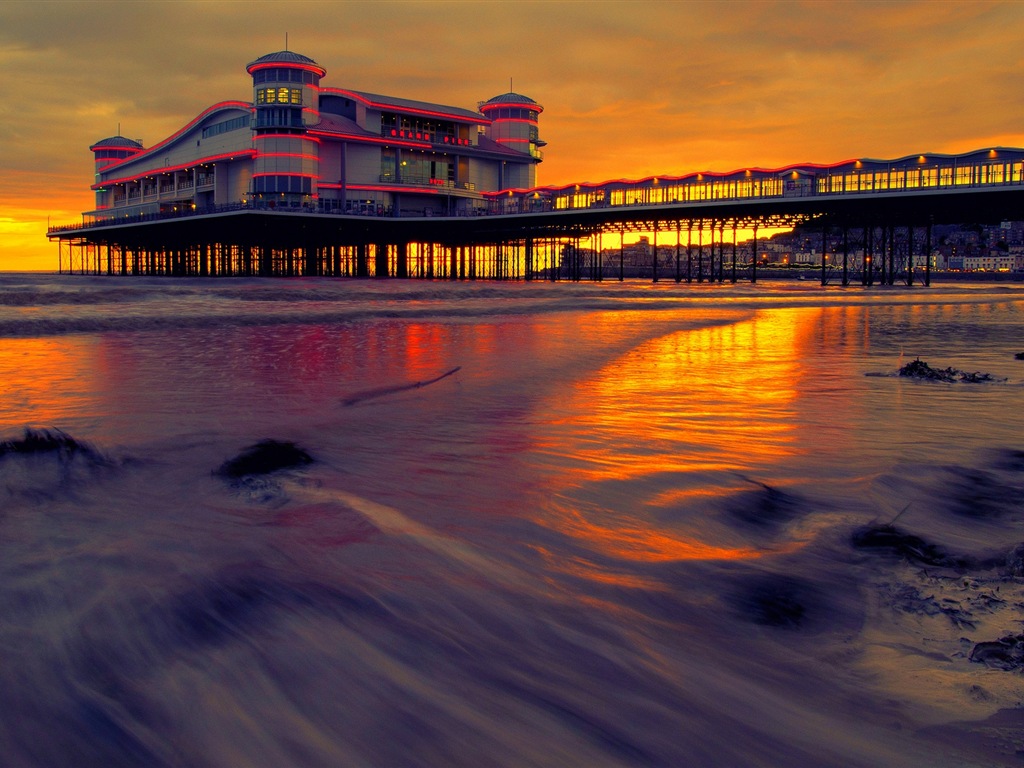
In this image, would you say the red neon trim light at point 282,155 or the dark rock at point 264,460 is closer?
the dark rock at point 264,460

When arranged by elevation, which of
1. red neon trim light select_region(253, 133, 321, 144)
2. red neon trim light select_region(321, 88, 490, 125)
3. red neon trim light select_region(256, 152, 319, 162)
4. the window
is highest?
red neon trim light select_region(321, 88, 490, 125)

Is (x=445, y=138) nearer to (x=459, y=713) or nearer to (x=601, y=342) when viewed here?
(x=601, y=342)

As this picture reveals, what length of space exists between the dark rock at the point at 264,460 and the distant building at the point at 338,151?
2224 inches

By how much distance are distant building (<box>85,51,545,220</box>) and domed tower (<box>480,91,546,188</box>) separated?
0.31ft

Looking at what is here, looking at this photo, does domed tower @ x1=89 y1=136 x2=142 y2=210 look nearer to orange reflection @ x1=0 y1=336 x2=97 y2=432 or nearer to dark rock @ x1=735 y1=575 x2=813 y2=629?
orange reflection @ x1=0 y1=336 x2=97 y2=432

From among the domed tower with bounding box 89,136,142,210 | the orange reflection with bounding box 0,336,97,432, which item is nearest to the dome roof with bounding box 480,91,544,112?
the domed tower with bounding box 89,136,142,210

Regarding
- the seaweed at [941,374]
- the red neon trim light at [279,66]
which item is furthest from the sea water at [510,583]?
the red neon trim light at [279,66]

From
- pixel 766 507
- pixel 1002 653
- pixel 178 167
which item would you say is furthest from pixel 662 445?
pixel 178 167

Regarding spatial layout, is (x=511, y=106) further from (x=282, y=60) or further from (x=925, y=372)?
(x=925, y=372)

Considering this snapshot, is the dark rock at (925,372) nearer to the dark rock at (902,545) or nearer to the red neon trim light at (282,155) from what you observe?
the dark rock at (902,545)

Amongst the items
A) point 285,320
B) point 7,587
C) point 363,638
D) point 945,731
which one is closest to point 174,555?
point 7,587

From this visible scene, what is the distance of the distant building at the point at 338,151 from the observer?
6262 cm

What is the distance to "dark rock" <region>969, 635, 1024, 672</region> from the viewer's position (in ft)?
7.98

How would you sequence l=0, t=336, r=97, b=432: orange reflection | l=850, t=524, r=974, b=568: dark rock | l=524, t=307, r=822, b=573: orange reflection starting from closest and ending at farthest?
1. l=850, t=524, r=974, b=568: dark rock
2. l=524, t=307, r=822, b=573: orange reflection
3. l=0, t=336, r=97, b=432: orange reflection
